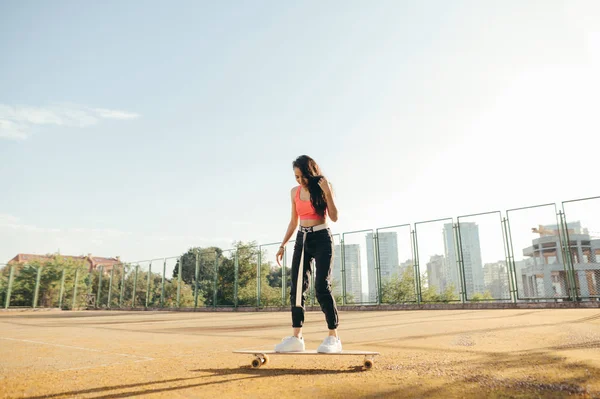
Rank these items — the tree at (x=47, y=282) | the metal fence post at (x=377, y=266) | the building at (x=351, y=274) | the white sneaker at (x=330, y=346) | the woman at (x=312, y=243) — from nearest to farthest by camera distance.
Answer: the white sneaker at (x=330, y=346)
the woman at (x=312, y=243)
the metal fence post at (x=377, y=266)
the building at (x=351, y=274)
the tree at (x=47, y=282)

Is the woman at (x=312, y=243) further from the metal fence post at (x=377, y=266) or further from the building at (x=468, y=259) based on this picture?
the metal fence post at (x=377, y=266)

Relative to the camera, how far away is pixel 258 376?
9.52ft

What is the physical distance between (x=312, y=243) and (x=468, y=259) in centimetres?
1282

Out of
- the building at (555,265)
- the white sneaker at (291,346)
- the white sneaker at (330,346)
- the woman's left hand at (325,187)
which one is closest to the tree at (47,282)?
the building at (555,265)

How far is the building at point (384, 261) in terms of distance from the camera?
16.5 m

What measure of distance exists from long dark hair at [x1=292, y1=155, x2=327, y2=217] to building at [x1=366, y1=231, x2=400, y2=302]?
13.5 m

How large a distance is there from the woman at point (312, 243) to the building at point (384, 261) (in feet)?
44.2

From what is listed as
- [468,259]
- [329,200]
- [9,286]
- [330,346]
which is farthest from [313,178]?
[9,286]

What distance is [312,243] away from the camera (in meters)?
3.48

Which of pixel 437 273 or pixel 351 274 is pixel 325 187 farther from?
pixel 351 274

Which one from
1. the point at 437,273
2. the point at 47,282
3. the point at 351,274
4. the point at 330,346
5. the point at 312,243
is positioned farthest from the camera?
the point at 47,282

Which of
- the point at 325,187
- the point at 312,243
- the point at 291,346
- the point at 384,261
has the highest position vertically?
the point at 384,261

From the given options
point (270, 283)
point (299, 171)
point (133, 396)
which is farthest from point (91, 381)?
point (270, 283)

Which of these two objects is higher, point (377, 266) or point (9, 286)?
point (377, 266)
